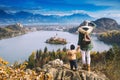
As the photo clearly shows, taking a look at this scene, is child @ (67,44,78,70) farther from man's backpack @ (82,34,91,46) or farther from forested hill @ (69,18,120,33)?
forested hill @ (69,18,120,33)

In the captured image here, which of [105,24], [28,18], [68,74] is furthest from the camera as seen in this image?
[105,24]

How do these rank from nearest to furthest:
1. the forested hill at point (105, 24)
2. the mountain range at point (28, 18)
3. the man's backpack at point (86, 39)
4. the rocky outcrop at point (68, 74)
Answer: the rocky outcrop at point (68, 74) → the man's backpack at point (86, 39) → the mountain range at point (28, 18) → the forested hill at point (105, 24)

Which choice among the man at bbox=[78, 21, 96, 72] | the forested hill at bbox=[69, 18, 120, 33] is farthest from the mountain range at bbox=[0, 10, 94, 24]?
the forested hill at bbox=[69, 18, 120, 33]

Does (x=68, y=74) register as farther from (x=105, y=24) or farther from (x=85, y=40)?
(x=105, y=24)

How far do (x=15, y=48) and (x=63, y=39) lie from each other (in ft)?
5.95

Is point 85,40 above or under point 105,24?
above

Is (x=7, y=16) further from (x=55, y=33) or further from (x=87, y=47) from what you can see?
(x=87, y=47)

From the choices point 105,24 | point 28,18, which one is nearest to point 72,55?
point 28,18

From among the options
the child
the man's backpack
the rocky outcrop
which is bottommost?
the rocky outcrop

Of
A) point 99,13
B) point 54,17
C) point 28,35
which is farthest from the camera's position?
point 28,35

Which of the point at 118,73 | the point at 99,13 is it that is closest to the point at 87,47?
the point at 118,73

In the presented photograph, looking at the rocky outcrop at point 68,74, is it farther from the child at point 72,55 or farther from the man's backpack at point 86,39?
the man's backpack at point 86,39

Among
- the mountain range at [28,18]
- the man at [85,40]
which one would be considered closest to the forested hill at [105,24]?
the mountain range at [28,18]

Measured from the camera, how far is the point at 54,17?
6922mm
